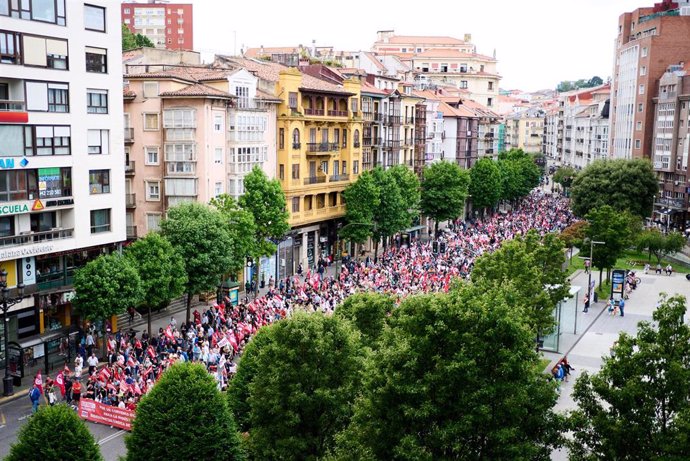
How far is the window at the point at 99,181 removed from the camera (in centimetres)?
4444

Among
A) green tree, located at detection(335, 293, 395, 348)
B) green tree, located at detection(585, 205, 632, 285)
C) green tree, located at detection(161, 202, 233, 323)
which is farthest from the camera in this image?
green tree, located at detection(585, 205, 632, 285)

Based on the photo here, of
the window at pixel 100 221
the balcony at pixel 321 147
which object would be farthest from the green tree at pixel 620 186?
the window at pixel 100 221

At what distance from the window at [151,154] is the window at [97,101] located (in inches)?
495

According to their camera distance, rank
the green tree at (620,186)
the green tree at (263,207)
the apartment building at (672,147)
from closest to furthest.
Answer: the green tree at (263,207) < the green tree at (620,186) < the apartment building at (672,147)

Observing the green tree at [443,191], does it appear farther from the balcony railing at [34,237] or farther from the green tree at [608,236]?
the balcony railing at [34,237]

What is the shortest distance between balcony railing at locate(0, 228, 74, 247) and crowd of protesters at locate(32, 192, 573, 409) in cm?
639

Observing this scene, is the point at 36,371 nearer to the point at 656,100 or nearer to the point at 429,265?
the point at 429,265

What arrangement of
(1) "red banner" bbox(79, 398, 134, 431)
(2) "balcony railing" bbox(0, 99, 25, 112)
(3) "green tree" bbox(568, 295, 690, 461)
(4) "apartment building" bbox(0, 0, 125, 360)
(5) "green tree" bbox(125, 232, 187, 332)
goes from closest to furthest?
(3) "green tree" bbox(568, 295, 690, 461) → (1) "red banner" bbox(79, 398, 134, 431) → (2) "balcony railing" bbox(0, 99, 25, 112) → (4) "apartment building" bbox(0, 0, 125, 360) → (5) "green tree" bbox(125, 232, 187, 332)

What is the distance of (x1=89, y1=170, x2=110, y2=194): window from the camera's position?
146 feet

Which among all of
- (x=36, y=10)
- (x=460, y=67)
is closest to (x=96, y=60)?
(x=36, y=10)

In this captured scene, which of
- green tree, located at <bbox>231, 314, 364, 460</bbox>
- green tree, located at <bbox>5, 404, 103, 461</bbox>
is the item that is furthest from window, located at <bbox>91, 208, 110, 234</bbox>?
green tree, located at <bbox>5, 404, 103, 461</bbox>

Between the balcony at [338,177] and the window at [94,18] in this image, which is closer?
the window at [94,18]

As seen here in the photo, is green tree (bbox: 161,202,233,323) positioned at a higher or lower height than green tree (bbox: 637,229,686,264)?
higher

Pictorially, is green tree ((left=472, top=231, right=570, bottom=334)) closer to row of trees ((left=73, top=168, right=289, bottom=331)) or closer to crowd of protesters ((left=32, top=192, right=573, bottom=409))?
crowd of protesters ((left=32, top=192, right=573, bottom=409))
